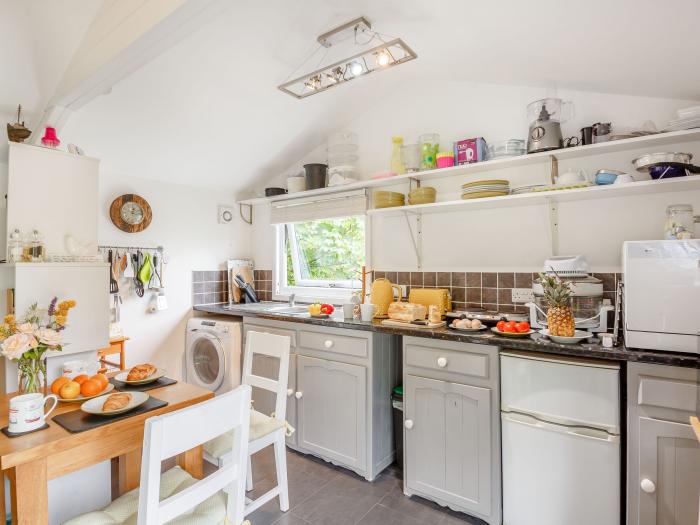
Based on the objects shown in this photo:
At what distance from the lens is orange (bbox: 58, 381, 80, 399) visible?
1499 millimetres

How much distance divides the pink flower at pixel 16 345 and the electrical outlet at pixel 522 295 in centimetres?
247

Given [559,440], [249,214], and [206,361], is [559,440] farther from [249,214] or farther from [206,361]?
[249,214]

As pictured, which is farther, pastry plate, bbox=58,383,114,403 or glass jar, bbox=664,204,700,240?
glass jar, bbox=664,204,700,240

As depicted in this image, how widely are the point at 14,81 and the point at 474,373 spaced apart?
301 centimetres

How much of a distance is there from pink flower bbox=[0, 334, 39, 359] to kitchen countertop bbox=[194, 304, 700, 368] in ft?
4.89

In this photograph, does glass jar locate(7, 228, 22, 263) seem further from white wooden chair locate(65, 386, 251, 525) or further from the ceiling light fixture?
the ceiling light fixture

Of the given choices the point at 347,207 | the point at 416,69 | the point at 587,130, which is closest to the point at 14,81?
the point at 347,207

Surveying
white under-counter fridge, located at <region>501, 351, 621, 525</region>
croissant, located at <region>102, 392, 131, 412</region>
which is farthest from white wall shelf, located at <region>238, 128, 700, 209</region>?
croissant, located at <region>102, 392, 131, 412</region>

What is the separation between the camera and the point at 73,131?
2543 millimetres

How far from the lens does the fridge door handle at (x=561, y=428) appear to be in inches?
64.4

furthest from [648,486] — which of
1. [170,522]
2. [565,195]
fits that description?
[170,522]

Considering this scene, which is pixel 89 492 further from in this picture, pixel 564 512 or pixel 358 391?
pixel 564 512

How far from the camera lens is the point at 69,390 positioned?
59.5 inches

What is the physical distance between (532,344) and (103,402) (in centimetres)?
185
